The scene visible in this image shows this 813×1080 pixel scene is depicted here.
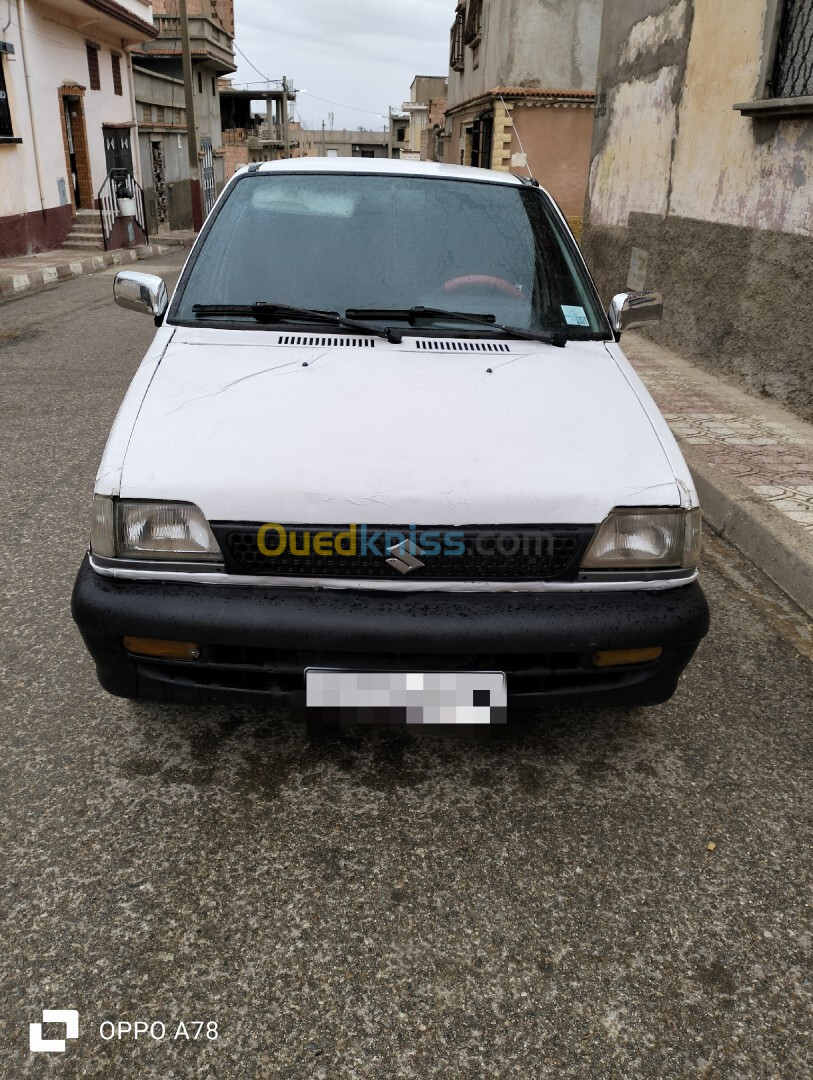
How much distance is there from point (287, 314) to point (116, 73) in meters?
24.5

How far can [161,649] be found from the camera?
2293 millimetres

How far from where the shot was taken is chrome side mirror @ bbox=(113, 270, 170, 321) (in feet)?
10.6

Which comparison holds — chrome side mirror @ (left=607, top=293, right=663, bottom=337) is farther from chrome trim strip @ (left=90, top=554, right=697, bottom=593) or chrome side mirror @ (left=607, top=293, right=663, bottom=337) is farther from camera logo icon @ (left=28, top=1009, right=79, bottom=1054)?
camera logo icon @ (left=28, top=1009, right=79, bottom=1054)

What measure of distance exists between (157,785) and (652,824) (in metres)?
1.39

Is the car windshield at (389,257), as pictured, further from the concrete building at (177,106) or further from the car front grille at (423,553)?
the concrete building at (177,106)

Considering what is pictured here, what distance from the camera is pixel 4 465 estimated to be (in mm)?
5160

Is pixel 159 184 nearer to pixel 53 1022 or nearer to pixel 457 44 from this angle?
pixel 457 44

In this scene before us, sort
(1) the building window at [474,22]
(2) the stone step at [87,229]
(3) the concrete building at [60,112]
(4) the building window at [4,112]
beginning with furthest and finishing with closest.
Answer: (1) the building window at [474,22] → (2) the stone step at [87,229] → (3) the concrete building at [60,112] → (4) the building window at [4,112]

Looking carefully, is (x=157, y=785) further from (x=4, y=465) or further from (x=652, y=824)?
(x=4, y=465)

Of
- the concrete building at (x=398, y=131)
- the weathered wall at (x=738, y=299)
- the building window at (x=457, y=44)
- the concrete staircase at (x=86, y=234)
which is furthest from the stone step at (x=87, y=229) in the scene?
the concrete building at (x=398, y=131)

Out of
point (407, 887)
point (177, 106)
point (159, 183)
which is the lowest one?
point (407, 887)

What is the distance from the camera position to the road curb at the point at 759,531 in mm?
3896

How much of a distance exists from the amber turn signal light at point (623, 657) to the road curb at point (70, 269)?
1236 cm

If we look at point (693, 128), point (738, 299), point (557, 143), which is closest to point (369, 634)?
point (738, 299)
